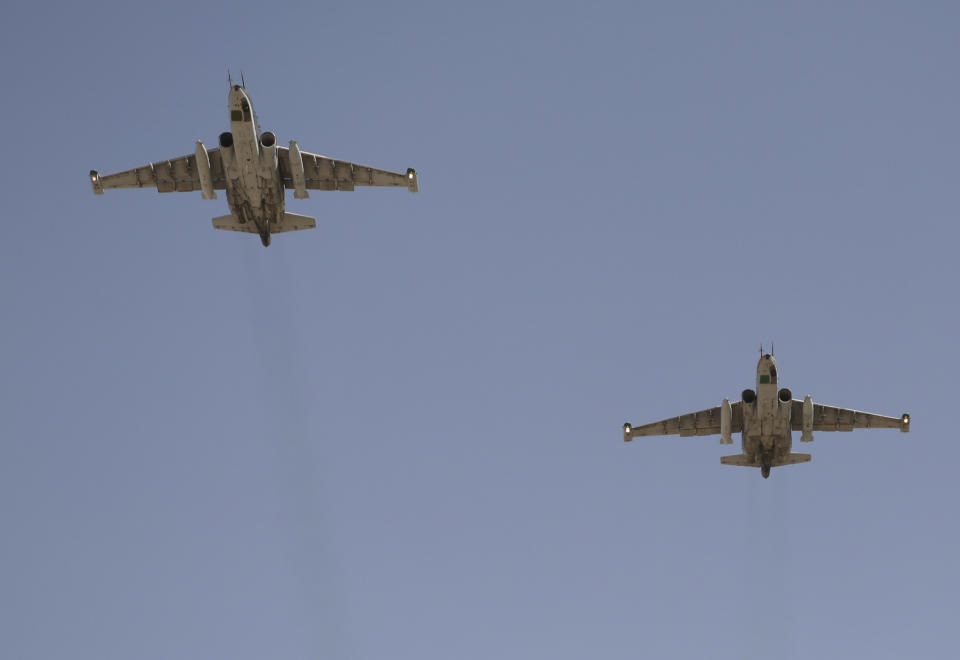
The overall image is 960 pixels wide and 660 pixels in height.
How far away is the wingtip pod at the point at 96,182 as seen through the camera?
263ft

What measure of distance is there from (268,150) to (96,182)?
34.0ft

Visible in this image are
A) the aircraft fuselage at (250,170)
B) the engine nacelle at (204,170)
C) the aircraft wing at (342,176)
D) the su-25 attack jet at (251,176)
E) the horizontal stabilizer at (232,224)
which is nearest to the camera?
the aircraft fuselage at (250,170)

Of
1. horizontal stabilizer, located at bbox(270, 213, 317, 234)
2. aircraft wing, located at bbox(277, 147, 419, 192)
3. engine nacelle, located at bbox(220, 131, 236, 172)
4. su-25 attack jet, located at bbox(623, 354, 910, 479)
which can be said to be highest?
engine nacelle, located at bbox(220, 131, 236, 172)

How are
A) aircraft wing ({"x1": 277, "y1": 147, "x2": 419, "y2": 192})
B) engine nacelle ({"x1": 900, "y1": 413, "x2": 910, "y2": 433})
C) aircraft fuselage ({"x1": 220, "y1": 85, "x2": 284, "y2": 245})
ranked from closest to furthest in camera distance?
aircraft fuselage ({"x1": 220, "y1": 85, "x2": 284, "y2": 245}) < aircraft wing ({"x1": 277, "y1": 147, "x2": 419, "y2": 192}) < engine nacelle ({"x1": 900, "y1": 413, "x2": 910, "y2": 433})

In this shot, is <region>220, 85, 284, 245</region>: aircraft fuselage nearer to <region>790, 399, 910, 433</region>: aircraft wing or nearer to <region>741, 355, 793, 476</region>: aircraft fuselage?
<region>741, 355, 793, 476</region>: aircraft fuselage

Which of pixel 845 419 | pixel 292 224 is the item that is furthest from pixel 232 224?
pixel 845 419

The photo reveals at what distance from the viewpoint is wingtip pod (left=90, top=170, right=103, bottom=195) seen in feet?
263

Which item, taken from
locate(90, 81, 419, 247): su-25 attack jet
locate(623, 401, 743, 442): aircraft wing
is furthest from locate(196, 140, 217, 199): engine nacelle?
locate(623, 401, 743, 442): aircraft wing

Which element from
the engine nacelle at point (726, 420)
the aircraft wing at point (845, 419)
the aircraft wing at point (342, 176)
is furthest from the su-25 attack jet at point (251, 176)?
the aircraft wing at point (845, 419)

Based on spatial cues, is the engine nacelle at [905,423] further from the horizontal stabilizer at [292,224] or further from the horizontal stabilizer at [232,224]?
the horizontal stabilizer at [232,224]

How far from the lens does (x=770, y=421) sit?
80.4 metres

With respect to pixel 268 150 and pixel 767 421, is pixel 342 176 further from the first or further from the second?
pixel 767 421

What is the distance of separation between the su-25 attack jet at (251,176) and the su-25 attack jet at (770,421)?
20.4 metres

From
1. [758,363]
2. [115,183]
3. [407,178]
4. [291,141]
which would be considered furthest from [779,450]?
[115,183]
